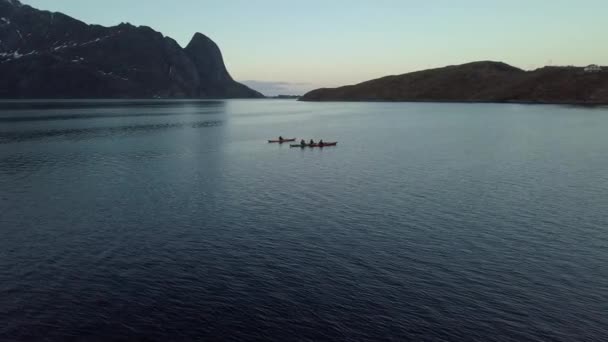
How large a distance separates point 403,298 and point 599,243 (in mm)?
25213

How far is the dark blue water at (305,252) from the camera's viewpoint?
A: 29.1 meters

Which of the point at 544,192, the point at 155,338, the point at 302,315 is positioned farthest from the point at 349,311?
the point at 544,192

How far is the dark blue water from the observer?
29062 millimetres

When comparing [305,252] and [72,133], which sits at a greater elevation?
[72,133]

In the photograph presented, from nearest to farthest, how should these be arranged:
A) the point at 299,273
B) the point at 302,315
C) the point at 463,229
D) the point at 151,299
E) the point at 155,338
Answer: the point at 155,338
the point at 302,315
the point at 151,299
the point at 299,273
the point at 463,229

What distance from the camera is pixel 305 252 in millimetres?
41562

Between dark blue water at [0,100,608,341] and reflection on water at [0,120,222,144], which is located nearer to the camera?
dark blue water at [0,100,608,341]

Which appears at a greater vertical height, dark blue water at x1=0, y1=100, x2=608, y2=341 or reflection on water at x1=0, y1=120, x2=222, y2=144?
reflection on water at x1=0, y1=120, x2=222, y2=144

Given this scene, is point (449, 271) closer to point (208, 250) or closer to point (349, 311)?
point (349, 311)

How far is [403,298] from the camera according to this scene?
3225cm

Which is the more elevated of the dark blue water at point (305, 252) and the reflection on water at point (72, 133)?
the reflection on water at point (72, 133)

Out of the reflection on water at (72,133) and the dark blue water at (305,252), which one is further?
the reflection on water at (72,133)

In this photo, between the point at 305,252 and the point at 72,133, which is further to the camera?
the point at 72,133

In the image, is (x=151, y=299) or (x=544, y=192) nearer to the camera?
(x=151, y=299)
